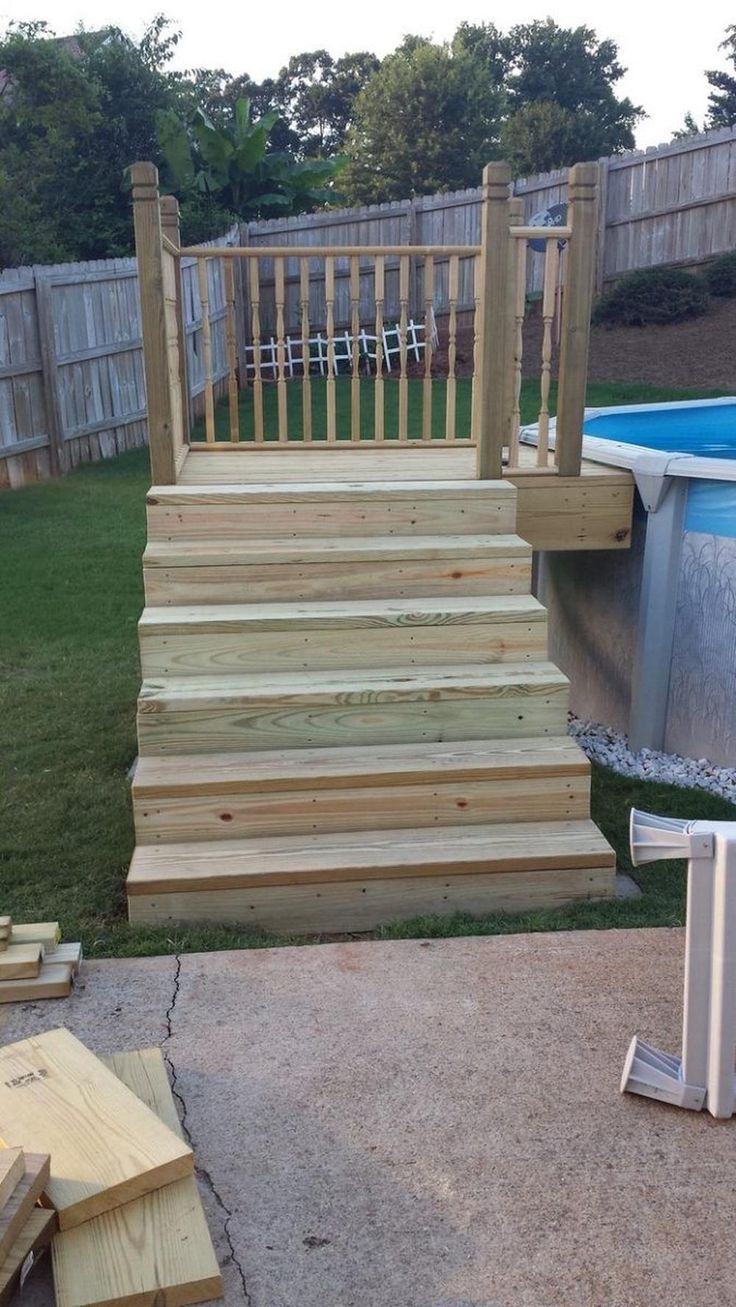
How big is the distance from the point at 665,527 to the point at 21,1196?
12.9 feet

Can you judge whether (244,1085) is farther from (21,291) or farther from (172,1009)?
(21,291)

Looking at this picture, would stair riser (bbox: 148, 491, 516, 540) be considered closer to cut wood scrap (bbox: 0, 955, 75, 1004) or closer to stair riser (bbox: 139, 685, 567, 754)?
stair riser (bbox: 139, 685, 567, 754)

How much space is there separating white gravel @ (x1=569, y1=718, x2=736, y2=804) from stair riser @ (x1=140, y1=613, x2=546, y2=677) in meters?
1.06

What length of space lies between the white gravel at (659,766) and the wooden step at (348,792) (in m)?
1.21

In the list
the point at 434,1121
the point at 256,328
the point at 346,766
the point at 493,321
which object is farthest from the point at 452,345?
the point at 434,1121

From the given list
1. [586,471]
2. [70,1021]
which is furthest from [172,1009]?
[586,471]

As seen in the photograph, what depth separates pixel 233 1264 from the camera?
225cm

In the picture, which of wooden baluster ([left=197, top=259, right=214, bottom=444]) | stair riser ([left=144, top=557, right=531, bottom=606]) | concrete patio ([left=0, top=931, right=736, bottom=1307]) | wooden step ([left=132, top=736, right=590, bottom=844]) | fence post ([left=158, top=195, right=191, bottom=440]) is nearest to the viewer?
concrete patio ([left=0, top=931, right=736, bottom=1307])

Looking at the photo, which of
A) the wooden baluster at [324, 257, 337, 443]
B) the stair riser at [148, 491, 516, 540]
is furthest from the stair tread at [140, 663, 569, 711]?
the wooden baluster at [324, 257, 337, 443]

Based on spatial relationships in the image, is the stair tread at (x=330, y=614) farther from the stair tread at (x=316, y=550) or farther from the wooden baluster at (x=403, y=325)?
the wooden baluster at (x=403, y=325)

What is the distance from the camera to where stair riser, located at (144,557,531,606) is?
459cm

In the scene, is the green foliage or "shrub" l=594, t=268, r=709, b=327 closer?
"shrub" l=594, t=268, r=709, b=327

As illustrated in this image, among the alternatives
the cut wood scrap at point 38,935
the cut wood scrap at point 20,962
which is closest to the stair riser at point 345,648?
the cut wood scrap at point 38,935

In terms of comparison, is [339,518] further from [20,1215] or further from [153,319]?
[20,1215]
